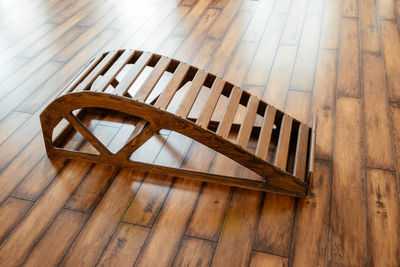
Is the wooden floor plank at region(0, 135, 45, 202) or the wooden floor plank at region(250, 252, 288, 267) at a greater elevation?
the wooden floor plank at region(0, 135, 45, 202)

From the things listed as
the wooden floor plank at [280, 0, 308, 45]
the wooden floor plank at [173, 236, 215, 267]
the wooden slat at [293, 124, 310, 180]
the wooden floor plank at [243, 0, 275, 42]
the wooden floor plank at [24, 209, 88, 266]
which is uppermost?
the wooden floor plank at [24, 209, 88, 266]

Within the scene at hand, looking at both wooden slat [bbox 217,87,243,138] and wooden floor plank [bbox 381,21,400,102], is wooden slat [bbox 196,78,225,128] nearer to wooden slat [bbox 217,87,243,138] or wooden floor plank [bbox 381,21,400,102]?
wooden slat [bbox 217,87,243,138]

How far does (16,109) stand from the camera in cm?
288

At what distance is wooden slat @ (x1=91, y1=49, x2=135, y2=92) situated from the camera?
2.20 metres

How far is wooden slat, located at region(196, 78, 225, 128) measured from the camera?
206 cm

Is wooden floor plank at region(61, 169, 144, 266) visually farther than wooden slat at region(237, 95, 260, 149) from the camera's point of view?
No

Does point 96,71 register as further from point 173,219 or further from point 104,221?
point 173,219

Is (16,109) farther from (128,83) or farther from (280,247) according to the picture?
(280,247)

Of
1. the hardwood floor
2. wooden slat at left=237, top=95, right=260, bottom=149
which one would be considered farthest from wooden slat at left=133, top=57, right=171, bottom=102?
wooden slat at left=237, top=95, right=260, bottom=149

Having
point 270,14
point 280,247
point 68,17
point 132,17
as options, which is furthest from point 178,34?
point 280,247

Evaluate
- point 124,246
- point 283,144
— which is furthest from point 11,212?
point 283,144

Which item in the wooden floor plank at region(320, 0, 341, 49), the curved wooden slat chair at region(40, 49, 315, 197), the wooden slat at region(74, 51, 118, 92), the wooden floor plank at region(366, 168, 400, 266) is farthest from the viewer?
the wooden floor plank at region(320, 0, 341, 49)

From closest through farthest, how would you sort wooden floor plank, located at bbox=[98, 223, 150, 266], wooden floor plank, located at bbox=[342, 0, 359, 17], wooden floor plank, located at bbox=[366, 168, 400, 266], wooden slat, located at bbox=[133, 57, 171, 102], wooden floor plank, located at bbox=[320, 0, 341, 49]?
1. wooden floor plank, located at bbox=[366, 168, 400, 266]
2. wooden floor plank, located at bbox=[98, 223, 150, 266]
3. wooden slat, located at bbox=[133, 57, 171, 102]
4. wooden floor plank, located at bbox=[320, 0, 341, 49]
5. wooden floor plank, located at bbox=[342, 0, 359, 17]

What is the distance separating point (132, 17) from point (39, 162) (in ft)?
6.65
